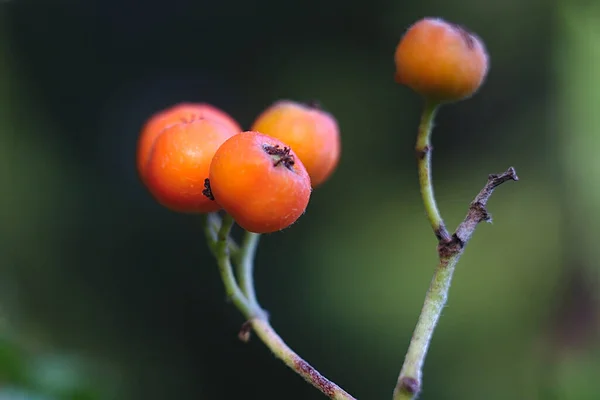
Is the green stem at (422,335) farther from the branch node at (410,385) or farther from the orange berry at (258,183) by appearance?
the orange berry at (258,183)

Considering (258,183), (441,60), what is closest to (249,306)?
(258,183)

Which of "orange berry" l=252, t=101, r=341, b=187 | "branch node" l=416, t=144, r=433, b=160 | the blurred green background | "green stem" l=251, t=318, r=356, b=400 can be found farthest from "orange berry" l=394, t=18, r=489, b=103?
the blurred green background

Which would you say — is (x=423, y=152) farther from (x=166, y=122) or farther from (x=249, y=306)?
(x=166, y=122)

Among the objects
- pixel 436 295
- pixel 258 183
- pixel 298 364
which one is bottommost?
pixel 298 364

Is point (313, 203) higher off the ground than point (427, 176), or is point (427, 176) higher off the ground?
point (313, 203)

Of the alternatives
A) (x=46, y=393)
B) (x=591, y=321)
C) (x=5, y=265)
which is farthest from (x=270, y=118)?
(x=591, y=321)

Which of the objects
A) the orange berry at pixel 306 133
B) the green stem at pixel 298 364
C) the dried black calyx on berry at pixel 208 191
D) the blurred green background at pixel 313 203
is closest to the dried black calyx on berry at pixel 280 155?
the dried black calyx on berry at pixel 208 191
